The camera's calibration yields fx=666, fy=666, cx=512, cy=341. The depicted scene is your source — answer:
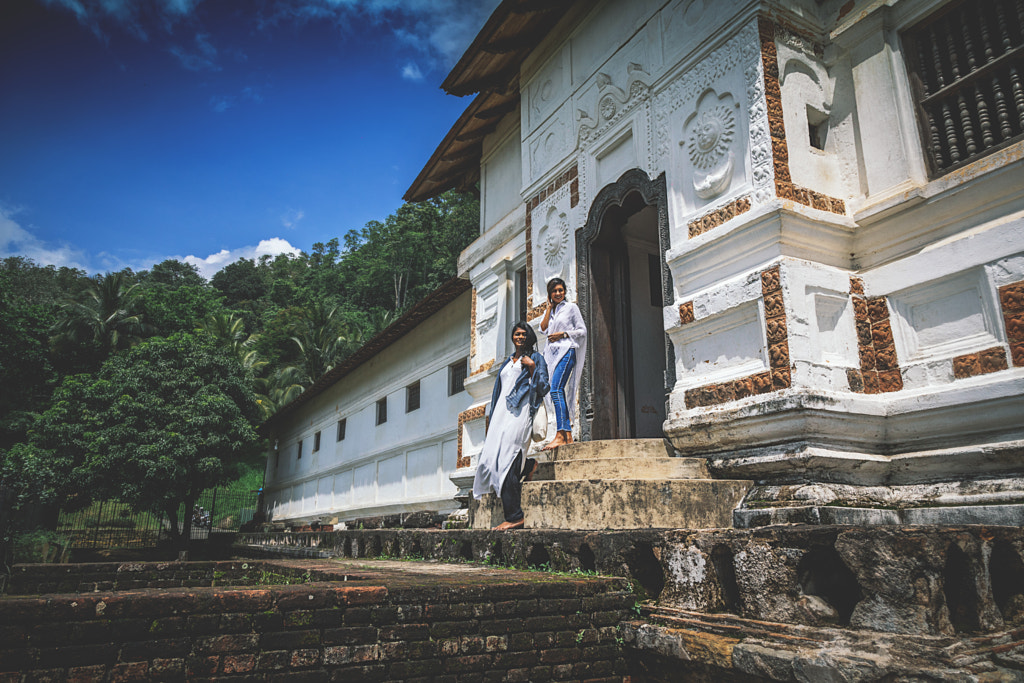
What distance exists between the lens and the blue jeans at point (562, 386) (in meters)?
6.75

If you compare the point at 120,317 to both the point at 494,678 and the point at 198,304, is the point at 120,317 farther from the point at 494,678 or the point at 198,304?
the point at 494,678

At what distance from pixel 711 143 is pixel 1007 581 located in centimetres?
435

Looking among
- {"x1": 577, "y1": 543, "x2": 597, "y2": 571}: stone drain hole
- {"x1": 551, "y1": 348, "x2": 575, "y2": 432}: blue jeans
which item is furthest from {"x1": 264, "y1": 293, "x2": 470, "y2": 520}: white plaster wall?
{"x1": 577, "y1": 543, "x2": 597, "y2": 571}: stone drain hole

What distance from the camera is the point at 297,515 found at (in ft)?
73.5

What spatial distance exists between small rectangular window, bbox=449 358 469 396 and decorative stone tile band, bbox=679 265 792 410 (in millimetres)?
7726

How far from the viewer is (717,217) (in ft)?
19.4

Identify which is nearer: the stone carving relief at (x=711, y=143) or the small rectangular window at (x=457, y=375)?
the stone carving relief at (x=711, y=143)

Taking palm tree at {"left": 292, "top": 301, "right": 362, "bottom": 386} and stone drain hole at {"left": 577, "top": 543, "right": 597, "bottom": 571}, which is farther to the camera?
palm tree at {"left": 292, "top": 301, "right": 362, "bottom": 386}

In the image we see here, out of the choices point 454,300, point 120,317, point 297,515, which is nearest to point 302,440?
point 297,515

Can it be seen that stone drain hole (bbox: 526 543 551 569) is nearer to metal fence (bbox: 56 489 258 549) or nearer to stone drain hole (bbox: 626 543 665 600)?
stone drain hole (bbox: 626 543 665 600)

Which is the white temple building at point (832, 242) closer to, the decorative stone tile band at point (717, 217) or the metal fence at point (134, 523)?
the decorative stone tile band at point (717, 217)

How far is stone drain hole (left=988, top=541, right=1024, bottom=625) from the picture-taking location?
9.30ft

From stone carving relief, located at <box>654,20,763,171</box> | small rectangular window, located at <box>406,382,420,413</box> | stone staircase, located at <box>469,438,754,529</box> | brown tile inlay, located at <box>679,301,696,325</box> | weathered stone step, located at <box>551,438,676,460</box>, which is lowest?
stone staircase, located at <box>469,438,754,529</box>

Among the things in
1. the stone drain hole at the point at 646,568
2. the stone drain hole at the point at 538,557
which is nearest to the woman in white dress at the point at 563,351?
the stone drain hole at the point at 538,557
